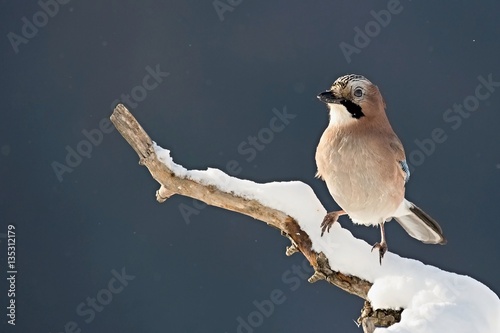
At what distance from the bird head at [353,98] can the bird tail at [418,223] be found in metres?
0.77

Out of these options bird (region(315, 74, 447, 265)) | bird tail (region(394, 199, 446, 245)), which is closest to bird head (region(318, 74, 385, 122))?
bird (region(315, 74, 447, 265))

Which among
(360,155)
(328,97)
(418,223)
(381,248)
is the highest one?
(328,97)

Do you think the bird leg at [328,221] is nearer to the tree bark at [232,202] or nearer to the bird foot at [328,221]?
the bird foot at [328,221]

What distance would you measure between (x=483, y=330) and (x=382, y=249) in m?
0.96

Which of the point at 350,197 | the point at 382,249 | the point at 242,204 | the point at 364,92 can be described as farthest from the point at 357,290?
the point at 364,92

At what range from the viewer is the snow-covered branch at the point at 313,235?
126 inches

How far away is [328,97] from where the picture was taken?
11.7 feet

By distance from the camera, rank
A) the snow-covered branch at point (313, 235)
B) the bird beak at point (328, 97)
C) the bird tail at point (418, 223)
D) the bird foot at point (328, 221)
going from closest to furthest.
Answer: the snow-covered branch at point (313, 235) < the bird beak at point (328, 97) < the bird foot at point (328, 221) < the bird tail at point (418, 223)

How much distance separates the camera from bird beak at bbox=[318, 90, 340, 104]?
140 inches

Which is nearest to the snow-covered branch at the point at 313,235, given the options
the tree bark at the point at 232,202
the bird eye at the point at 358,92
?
the tree bark at the point at 232,202

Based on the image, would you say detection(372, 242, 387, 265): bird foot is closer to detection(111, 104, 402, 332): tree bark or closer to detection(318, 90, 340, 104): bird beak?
detection(111, 104, 402, 332): tree bark

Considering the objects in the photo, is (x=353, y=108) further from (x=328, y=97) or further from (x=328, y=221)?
(x=328, y=221)

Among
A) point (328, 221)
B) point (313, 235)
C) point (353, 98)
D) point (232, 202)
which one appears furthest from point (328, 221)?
point (353, 98)

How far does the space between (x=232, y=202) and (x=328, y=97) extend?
2.54ft
